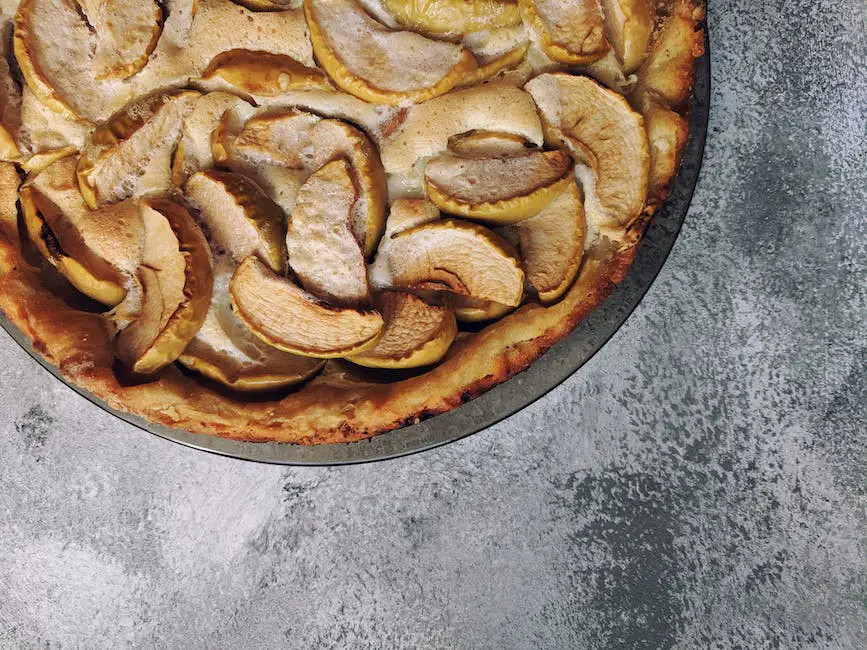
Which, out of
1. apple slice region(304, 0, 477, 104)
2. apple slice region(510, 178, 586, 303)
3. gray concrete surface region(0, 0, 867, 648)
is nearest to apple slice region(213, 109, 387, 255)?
apple slice region(304, 0, 477, 104)

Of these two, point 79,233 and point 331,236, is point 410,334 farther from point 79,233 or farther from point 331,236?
point 79,233

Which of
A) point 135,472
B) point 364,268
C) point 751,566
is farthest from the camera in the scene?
point 135,472

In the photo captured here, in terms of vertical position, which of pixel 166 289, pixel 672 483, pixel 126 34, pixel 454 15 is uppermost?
pixel 454 15

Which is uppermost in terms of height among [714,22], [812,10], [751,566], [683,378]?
[812,10]

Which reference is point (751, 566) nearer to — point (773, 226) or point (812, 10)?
point (773, 226)

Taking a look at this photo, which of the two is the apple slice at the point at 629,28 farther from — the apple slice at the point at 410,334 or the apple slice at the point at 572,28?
the apple slice at the point at 410,334

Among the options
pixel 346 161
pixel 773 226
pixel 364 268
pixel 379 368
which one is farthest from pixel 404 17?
Answer: pixel 773 226

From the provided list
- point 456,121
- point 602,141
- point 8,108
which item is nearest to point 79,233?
point 8,108
